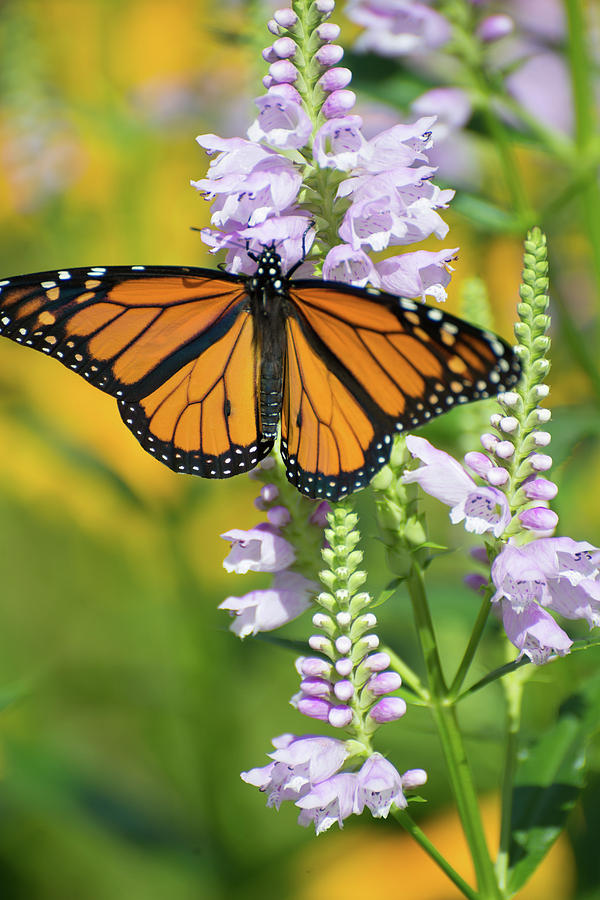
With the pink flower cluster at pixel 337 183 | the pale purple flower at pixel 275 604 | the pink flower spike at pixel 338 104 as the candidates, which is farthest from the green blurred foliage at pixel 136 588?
the pink flower spike at pixel 338 104

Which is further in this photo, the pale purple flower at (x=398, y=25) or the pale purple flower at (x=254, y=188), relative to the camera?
the pale purple flower at (x=398, y=25)

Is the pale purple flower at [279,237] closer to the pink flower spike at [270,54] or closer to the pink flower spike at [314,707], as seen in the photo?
the pink flower spike at [270,54]

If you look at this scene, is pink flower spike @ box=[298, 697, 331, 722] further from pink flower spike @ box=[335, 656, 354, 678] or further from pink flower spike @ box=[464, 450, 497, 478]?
pink flower spike @ box=[464, 450, 497, 478]

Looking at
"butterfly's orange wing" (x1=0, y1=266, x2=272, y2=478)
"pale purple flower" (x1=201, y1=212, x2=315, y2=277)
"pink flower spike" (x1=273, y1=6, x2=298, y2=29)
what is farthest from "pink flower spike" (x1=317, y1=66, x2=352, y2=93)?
"butterfly's orange wing" (x1=0, y1=266, x2=272, y2=478)

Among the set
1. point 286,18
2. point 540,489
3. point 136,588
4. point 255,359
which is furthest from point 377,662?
point 136,588

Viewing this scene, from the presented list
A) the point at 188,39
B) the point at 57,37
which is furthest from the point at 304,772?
the point at 188,39

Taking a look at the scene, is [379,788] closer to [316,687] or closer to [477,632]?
[316,687]
